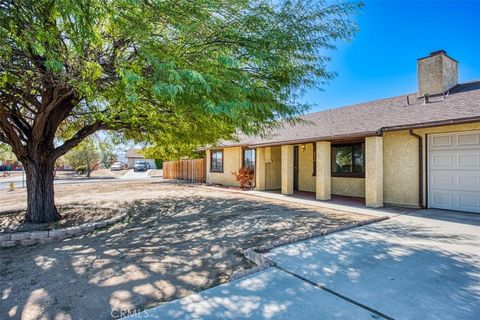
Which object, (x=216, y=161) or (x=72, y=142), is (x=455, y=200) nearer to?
(x=72, y=142)

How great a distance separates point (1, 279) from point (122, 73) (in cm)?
349

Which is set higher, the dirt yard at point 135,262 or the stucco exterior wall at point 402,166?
the stucco exterior wall at point 402,166

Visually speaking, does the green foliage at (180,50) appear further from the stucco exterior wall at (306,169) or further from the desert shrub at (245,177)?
the desert shrub at (245,177)

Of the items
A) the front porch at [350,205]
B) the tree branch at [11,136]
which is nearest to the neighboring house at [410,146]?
the front porch at [350,205]

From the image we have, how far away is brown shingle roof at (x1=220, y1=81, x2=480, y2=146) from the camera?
796cm

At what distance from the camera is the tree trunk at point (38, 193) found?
22.6ft

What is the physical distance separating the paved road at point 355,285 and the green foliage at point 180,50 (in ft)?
7.74

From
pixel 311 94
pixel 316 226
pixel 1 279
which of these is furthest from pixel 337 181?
pixel 1 279

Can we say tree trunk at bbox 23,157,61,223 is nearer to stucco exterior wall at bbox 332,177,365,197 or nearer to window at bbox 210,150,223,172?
stucco exterior wall at bbox 332,177,365,197

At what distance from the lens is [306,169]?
1360 cm

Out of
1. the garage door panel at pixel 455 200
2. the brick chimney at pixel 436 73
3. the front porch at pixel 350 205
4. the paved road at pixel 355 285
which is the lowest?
the paved road at pixel 355 285

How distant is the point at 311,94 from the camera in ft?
19.6

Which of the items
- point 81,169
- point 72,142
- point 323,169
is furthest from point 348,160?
point 81,169

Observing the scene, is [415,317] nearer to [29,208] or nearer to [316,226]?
[316,226]
